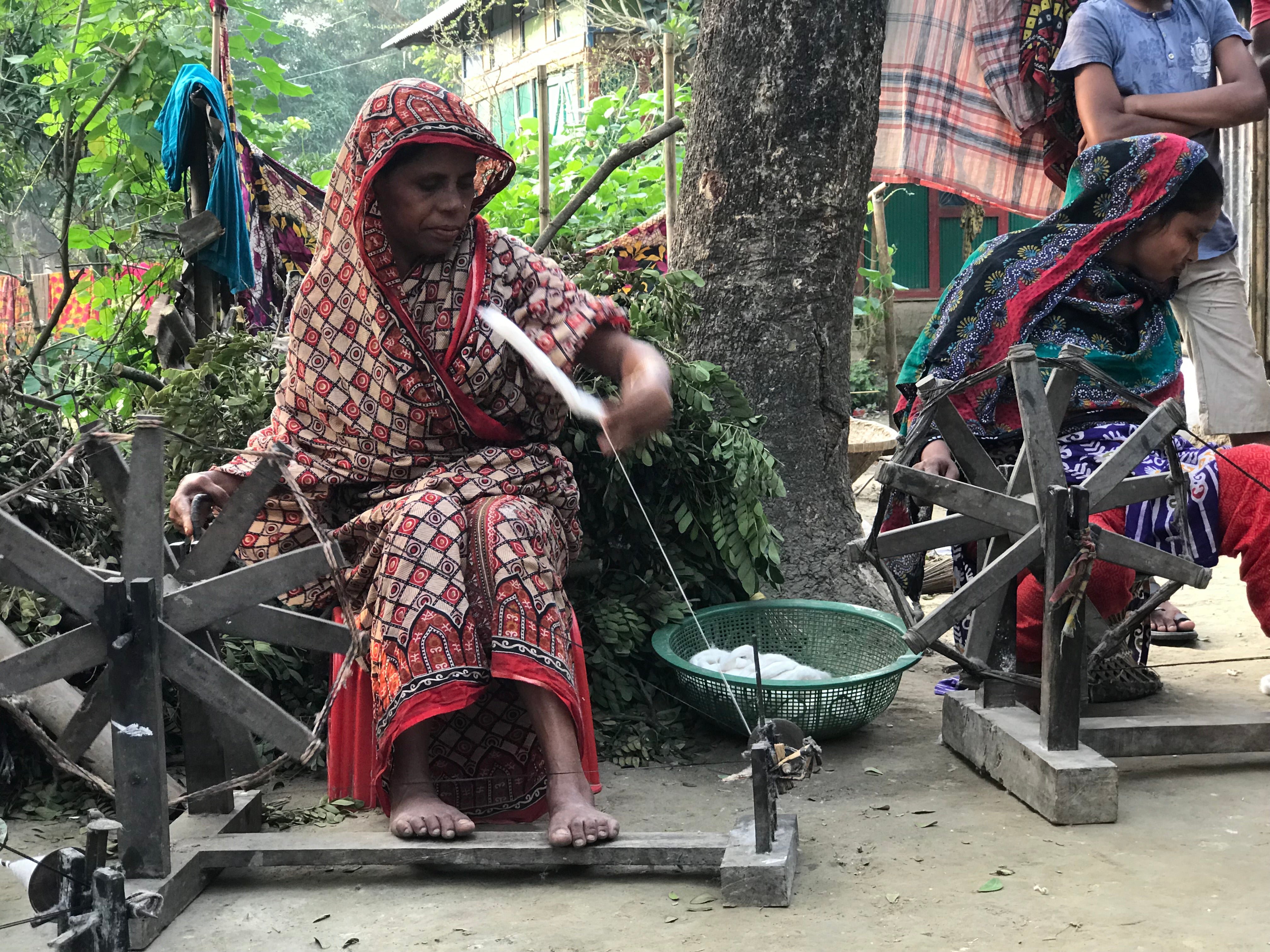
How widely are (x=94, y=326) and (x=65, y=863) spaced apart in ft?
18.6

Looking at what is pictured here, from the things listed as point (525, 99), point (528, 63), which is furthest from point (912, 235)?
point (525, 99)

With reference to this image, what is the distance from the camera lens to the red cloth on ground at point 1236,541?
335 cm

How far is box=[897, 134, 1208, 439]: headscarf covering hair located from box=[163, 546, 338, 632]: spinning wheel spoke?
1942 millimetres

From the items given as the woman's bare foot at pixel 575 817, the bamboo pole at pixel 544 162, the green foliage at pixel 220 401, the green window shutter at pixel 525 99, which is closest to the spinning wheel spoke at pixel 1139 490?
the woman's bare foot at pixel 575 817

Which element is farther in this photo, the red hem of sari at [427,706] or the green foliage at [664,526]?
the green foliage at [664,526]

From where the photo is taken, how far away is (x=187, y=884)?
2.48 m

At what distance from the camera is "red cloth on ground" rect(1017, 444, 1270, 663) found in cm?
335

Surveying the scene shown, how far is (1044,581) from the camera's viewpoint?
2.97m

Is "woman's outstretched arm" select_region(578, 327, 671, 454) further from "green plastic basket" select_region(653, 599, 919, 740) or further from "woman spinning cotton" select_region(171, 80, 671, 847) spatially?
"green plastic basket" select_region(653, 599, 919, 740)

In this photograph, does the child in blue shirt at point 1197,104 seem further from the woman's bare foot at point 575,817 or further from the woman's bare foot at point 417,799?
the woman's bare foot at point 417,799

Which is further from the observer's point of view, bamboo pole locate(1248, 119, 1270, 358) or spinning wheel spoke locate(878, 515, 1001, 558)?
bamboo pole locate(1248, 119, 1270, 358)

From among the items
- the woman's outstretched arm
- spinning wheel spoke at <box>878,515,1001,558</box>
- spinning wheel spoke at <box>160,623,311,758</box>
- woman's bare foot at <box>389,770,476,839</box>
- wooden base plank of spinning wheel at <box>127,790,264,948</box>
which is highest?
the woman's outstretched arm

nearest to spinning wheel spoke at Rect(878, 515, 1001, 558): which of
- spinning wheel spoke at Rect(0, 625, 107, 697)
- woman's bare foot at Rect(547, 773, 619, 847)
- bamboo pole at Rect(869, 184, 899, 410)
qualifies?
woman's bare foot at Rect(547, 773, 619, 847)

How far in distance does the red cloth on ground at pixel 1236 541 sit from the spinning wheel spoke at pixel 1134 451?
16.1 inches
